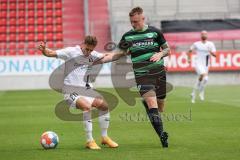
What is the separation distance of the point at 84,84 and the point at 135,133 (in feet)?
8.24

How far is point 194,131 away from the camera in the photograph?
45.9 ft

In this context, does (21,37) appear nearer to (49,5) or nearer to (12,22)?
(12,22)

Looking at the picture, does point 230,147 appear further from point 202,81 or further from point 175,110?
point 202,81

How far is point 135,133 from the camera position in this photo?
45.7 ft

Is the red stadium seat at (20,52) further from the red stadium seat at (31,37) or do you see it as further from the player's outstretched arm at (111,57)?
the player's outstretched arm at (111,57)

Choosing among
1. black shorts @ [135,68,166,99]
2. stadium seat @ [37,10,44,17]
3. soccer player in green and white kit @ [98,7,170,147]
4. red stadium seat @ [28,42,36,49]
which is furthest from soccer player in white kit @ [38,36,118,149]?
stadium seat @ [37,10,44,17]

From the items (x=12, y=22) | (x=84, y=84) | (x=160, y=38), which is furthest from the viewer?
(x=12, y=22)

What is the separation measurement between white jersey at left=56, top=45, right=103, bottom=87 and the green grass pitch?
3.82 ft

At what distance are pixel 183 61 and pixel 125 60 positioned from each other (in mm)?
4409

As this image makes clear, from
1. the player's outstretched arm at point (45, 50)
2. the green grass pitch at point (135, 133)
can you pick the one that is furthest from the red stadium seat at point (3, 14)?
the player's outstretched arm at point (45, 50)

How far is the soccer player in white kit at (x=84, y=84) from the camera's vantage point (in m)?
11.6

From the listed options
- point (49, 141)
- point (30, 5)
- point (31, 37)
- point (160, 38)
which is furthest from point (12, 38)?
point (49, 141)

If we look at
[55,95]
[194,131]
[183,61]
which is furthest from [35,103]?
[183,61]

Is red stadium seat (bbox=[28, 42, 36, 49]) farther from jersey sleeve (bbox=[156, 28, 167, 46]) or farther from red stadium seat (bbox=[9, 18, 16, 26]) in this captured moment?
jersey sleeve (bbox=[156, 28, 167, 46])
